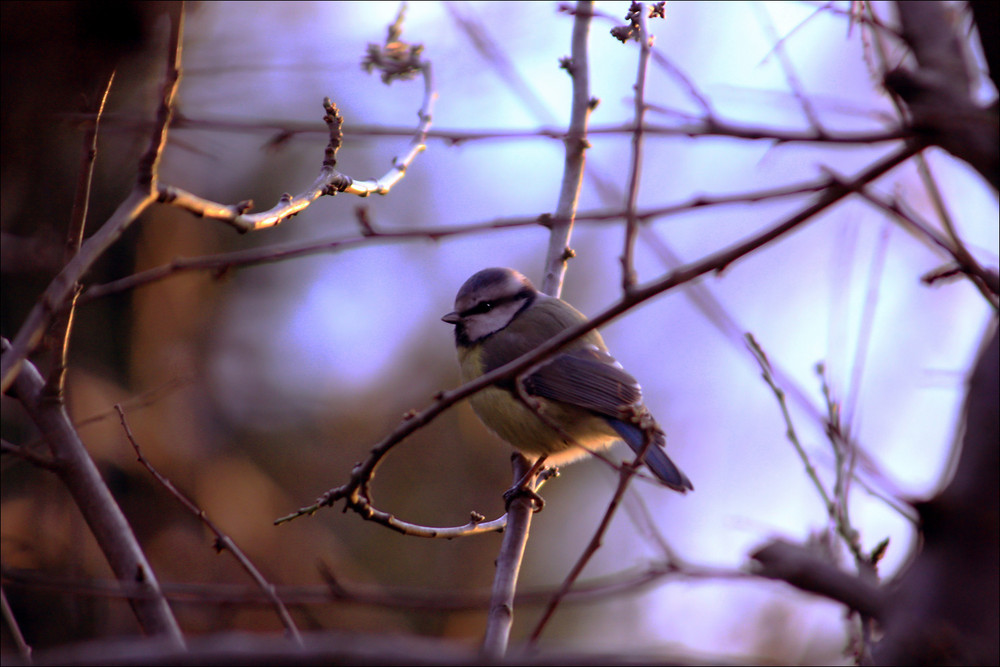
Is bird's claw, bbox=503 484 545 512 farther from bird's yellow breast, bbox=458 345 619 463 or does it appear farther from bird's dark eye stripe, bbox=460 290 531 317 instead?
bird's dark eye stripe, bbox=460 290 531 317

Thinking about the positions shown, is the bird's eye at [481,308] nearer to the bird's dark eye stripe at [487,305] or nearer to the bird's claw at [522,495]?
the bird's dark eye stripe at [487,305]

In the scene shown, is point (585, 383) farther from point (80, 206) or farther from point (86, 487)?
point (80, 206)

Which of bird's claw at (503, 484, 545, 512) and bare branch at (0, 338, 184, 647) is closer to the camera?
bare branch at (0, 338, 184, 647)

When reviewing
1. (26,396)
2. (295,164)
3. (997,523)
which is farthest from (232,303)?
(997,523)

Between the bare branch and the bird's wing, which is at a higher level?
the bird's wing

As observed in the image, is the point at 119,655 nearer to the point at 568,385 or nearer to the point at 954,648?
the point at 954,648

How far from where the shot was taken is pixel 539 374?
3.97 metres

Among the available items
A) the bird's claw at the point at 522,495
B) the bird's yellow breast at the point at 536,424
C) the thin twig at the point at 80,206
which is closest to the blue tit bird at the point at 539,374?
the bird's yellow breast at the point at 536,424

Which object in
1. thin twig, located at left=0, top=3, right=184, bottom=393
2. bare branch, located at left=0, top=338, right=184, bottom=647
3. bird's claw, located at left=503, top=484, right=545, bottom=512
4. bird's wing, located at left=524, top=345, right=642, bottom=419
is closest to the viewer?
thin twig, located at left=0, top=3, right=184, bottom=393

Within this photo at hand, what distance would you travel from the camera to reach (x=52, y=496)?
4270 mm

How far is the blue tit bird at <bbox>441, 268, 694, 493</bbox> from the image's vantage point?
3.63m

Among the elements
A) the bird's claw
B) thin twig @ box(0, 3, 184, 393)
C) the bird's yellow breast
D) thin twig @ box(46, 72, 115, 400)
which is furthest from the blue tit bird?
thin twig @ box(0, 3, 184, 393)

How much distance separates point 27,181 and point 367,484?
4.00 metres

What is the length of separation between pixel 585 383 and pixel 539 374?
0.25m
